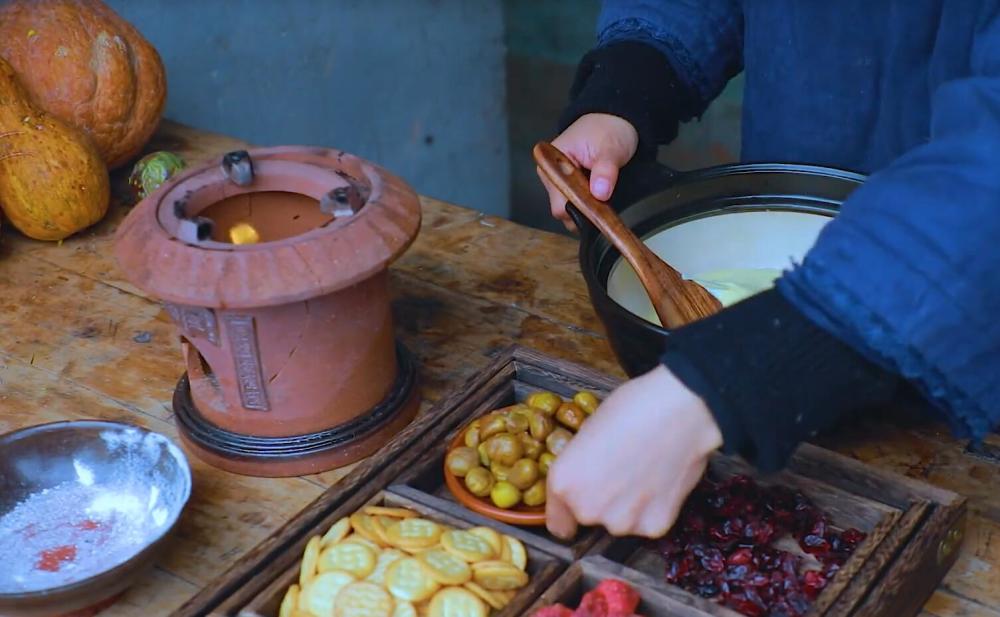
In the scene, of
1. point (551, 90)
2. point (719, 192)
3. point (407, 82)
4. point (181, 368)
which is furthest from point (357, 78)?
point (719, 192)

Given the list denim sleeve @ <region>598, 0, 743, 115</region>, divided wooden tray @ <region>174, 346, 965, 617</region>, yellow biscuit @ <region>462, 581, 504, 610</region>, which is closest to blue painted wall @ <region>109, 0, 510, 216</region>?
denim sleeve @ <region>598, 0, 743, 115</region>

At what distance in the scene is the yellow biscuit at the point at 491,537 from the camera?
1140 millimetres

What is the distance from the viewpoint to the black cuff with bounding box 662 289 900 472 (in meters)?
0.97

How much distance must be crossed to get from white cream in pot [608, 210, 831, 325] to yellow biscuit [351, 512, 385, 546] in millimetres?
511

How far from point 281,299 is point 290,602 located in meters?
0.33

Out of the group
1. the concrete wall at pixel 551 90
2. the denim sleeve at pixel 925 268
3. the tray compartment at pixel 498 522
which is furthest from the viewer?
the concrete wall at pixel 551 90

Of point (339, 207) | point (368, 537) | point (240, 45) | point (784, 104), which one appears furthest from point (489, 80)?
point (368, 537)

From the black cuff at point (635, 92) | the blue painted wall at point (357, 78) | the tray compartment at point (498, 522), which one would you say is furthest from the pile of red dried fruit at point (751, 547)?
the blue painted wall at point (357, 78)

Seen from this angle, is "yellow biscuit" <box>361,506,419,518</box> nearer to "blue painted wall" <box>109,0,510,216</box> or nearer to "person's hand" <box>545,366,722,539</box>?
"person's hand" <box>545,366,722,539</box>

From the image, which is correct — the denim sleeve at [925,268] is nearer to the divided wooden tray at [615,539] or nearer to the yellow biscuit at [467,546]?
the divided wooden tray at [615,539]

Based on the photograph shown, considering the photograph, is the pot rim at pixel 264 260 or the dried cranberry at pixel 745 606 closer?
the dried cranberry at pixel 745 606

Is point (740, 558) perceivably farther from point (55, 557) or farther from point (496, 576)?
point (55, 557)

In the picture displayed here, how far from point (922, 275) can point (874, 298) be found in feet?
0.15

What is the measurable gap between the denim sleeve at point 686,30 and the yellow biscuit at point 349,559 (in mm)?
956
